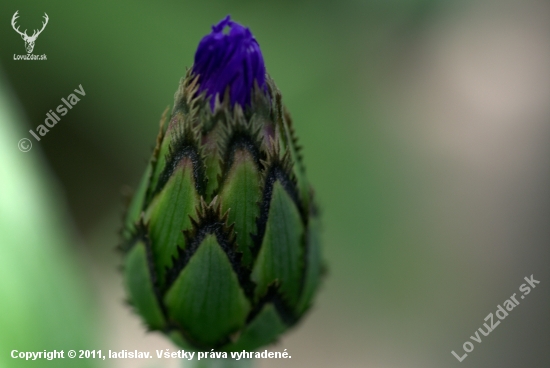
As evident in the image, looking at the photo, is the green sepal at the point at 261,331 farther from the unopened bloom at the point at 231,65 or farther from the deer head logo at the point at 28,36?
the deer head logo at the point at 28,36

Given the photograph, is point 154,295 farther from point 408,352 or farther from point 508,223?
point 508,223

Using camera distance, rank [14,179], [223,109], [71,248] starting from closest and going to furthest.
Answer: [223,109] → [14,179] → [71,248]

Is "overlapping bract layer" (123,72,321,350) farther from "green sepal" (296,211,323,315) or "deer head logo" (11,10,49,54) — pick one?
"deer head logo" (11,10,49,54)

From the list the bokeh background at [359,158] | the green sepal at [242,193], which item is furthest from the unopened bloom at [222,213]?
the bokeh background at [359,158]

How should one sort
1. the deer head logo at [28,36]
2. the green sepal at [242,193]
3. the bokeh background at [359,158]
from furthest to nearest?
the bokeh background at [359,158], the deer head logo at [28,36], the green sepal at [242,193]

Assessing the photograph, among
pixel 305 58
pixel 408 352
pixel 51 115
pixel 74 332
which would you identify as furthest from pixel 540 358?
pixel 51 115
